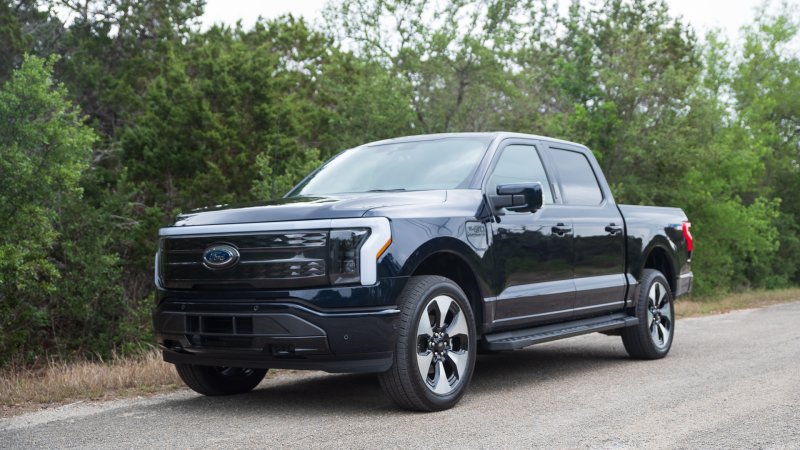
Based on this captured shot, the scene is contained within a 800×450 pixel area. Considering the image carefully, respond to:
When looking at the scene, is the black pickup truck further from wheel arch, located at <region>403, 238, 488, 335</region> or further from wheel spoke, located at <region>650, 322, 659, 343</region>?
wheel spoke, located at <region>650, 322, 659, 343</region>

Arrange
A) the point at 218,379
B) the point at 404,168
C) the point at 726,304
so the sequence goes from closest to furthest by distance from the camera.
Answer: the point at 218,379 → the point at 404,168 → the point at 726,304

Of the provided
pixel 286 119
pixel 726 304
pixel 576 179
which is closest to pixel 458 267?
pixel 576 179

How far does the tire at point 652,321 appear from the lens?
870cm

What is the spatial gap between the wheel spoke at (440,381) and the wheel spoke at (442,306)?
26 cm

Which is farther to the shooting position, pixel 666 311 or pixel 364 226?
pixel 666 311

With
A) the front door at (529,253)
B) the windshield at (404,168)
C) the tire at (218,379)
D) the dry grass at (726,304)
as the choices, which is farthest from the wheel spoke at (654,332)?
the dry grass at (726,304)

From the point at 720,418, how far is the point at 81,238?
1488 centimetres

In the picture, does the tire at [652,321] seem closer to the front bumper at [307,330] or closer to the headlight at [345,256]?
the front bumper at [307,330]

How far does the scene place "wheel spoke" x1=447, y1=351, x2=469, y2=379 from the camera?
20.2 ft

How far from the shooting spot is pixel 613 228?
8.38 metres

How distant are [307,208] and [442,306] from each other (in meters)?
1.09

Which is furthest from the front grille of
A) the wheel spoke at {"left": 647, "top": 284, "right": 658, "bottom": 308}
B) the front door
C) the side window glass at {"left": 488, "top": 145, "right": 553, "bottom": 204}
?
the wheel spoke at {"left": 647, "top": 284, "right": 658, "bottom": 308}

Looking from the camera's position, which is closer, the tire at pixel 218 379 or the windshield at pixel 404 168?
the tire at pixel 218 379

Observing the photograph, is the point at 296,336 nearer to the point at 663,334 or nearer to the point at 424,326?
the point at 424,326
